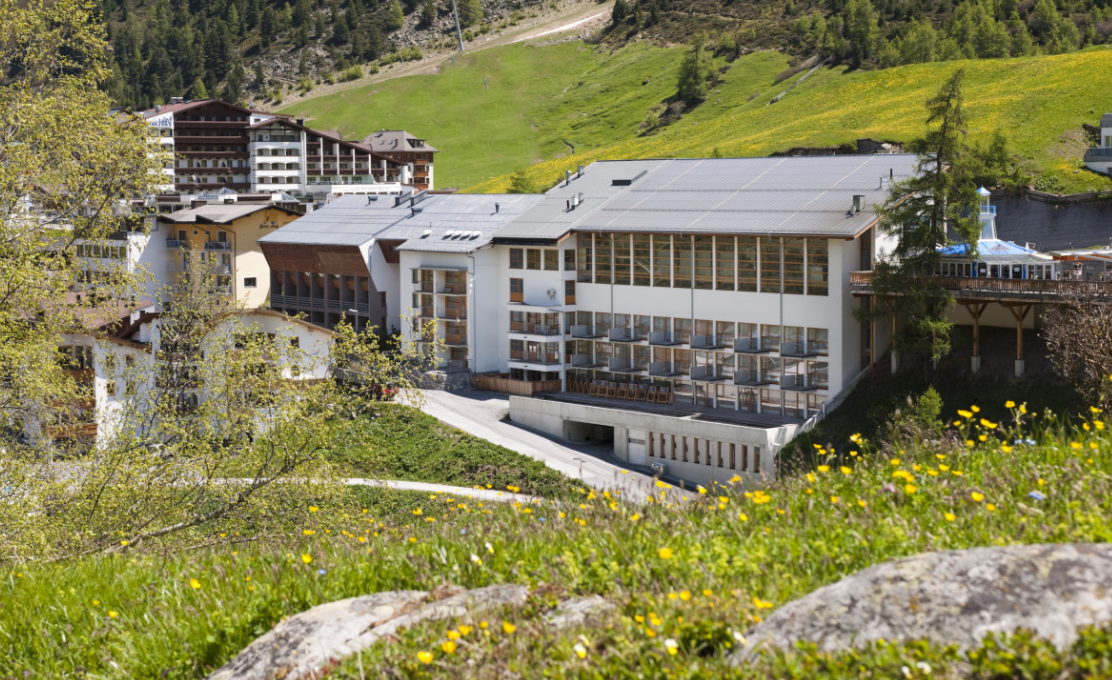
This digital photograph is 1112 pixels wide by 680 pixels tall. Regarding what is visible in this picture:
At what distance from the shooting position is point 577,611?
881 centimetres

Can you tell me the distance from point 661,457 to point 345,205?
38.0 metres

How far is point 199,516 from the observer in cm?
1969

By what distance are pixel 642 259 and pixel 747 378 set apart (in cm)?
881

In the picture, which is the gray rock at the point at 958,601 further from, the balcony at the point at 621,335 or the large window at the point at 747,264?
the balcony at the point at 621,335

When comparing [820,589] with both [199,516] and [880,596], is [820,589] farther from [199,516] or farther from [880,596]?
[199,516]

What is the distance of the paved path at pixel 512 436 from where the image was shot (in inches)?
2057

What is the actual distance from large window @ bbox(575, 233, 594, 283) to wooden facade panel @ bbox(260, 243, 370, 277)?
Result: 16335mm

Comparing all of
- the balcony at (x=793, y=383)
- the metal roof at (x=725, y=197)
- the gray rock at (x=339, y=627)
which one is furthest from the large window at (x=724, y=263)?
the gray rock at (x=339, y=627)

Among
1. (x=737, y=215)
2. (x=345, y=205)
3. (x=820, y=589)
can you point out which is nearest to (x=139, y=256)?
(x=345, y=205)

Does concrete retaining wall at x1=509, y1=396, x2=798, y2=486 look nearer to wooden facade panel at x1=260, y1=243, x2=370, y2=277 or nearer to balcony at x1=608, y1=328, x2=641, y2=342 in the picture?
balcony at x1=608, y1=328, x2=641, y2=342

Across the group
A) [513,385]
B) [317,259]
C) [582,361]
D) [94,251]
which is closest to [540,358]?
[513,385]

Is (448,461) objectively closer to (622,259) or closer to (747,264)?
(622,259)

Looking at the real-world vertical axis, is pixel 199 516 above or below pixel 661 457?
above

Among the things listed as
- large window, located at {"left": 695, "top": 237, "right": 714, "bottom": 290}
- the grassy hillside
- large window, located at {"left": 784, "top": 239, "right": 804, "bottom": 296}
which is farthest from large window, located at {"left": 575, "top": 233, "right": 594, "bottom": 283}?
the grassy hillside
